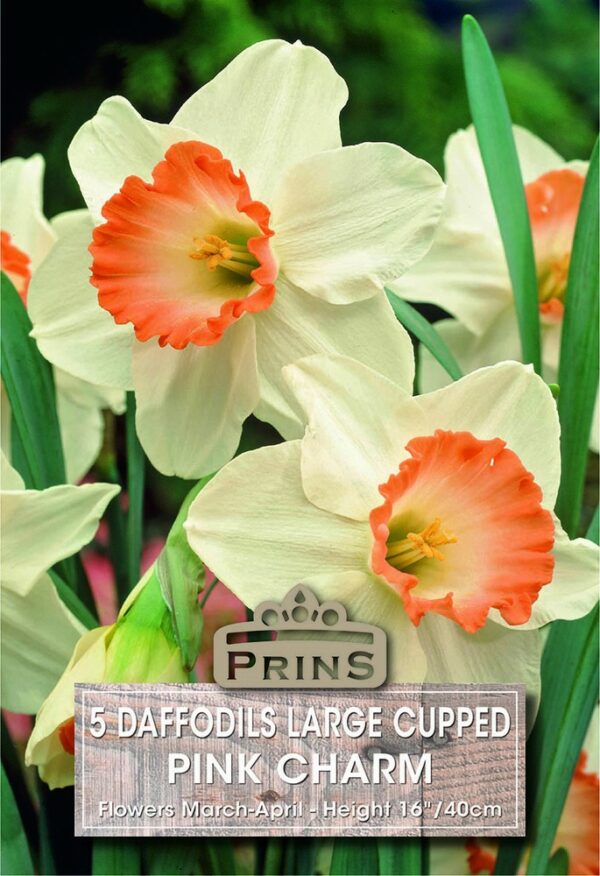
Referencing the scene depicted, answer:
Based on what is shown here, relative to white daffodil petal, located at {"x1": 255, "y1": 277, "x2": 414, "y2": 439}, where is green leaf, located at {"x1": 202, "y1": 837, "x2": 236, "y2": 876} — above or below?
below

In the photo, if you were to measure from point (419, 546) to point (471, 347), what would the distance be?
260mm

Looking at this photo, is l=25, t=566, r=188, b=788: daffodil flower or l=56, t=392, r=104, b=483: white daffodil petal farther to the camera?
l=56, t=392, r=104, b=483: white daffodil petal


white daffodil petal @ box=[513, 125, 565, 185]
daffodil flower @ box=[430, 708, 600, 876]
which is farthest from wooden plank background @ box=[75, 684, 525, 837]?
white daffodil petal @ box=[513, 125, 565, 185]

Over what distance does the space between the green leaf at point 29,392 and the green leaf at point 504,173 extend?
36cm

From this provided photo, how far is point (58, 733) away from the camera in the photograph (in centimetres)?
68

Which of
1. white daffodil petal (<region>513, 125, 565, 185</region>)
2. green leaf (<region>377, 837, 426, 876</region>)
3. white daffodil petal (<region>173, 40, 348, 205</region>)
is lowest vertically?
green leaf (<region>377, 837, 426, 876</region>)

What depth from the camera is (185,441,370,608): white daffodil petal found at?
0.60m

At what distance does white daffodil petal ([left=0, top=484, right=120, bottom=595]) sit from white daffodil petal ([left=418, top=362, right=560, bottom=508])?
9.4 inches

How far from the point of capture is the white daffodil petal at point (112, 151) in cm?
66

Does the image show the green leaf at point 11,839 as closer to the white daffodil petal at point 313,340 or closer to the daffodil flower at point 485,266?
the white daffodil petal at point 313,340

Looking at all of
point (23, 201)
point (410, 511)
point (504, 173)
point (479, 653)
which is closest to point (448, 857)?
point (479, 653)

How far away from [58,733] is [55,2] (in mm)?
563

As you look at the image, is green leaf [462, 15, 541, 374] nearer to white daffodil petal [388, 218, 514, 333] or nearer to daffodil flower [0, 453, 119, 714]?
white daffodil petal [388, 218, 514, 333]

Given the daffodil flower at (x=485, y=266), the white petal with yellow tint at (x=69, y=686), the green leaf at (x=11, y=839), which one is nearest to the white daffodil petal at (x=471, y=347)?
the daffodil flower at (x=485, y=266)
